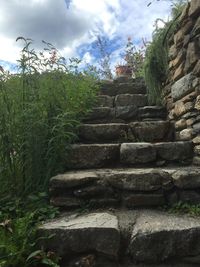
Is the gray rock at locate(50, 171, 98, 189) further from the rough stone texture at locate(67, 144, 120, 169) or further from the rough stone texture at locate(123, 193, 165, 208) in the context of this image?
the rough stone texture at locate(67, 144, 120, 169)

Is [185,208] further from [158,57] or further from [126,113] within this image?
[158,57]

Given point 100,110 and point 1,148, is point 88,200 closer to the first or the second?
point 1,148

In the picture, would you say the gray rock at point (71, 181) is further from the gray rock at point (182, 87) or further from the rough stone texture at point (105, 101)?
the rough stone texture at point (105, 101)

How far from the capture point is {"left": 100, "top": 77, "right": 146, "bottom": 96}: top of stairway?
14.9ft

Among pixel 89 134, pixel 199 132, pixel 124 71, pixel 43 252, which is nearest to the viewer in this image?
pixel 43 252

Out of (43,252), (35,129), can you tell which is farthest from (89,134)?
(43,252)

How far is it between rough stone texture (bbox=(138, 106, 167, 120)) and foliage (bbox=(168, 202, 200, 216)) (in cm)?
157

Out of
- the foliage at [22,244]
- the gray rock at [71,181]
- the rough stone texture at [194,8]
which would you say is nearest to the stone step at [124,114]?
the rough stone texture at [194,8]

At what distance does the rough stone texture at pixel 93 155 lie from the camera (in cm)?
299

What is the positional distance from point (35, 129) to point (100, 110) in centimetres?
141

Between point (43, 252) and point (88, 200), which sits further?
point (88, 200)

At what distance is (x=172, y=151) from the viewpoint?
2.97 metres

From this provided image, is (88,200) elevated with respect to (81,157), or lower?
lower

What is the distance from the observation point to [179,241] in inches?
77.5
